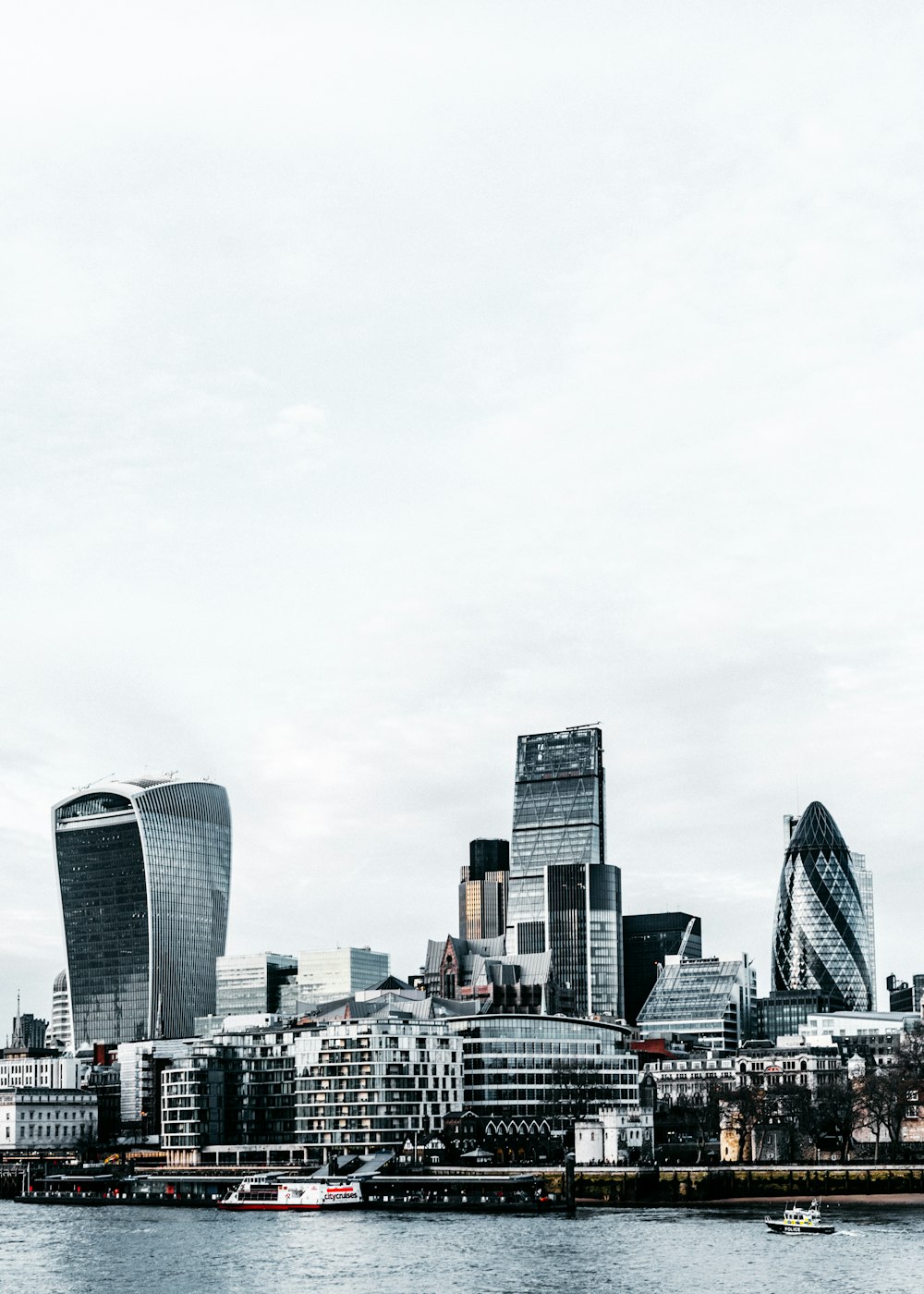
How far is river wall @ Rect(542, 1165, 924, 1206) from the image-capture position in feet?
638

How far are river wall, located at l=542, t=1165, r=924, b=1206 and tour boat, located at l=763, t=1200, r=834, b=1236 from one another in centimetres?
3462

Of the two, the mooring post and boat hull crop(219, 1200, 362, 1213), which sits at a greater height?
the mooring post

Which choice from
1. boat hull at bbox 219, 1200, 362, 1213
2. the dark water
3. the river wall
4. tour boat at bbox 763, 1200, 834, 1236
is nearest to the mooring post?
the dark water

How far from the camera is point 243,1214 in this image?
195 m

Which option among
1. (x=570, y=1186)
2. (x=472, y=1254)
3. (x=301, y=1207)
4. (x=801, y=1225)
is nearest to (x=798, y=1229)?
(x=801, y=1225)

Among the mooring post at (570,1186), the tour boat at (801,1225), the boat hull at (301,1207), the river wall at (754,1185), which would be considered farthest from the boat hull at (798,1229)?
the boat hull at (301,1207)

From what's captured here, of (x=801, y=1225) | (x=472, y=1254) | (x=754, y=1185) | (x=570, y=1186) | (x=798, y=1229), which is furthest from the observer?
(x=754, y=1185)

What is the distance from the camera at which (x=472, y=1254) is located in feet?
471

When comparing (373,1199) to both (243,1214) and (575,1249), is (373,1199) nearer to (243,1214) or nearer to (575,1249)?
(243,1214)

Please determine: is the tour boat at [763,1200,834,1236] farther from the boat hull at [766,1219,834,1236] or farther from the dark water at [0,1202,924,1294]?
the dark water at [0,1202,924,1294]

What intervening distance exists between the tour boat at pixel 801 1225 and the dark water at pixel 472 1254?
71.8 inches

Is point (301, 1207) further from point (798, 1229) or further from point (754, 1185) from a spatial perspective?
point (798, 1229)

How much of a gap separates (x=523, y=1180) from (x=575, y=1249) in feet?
177

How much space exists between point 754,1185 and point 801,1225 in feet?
134
